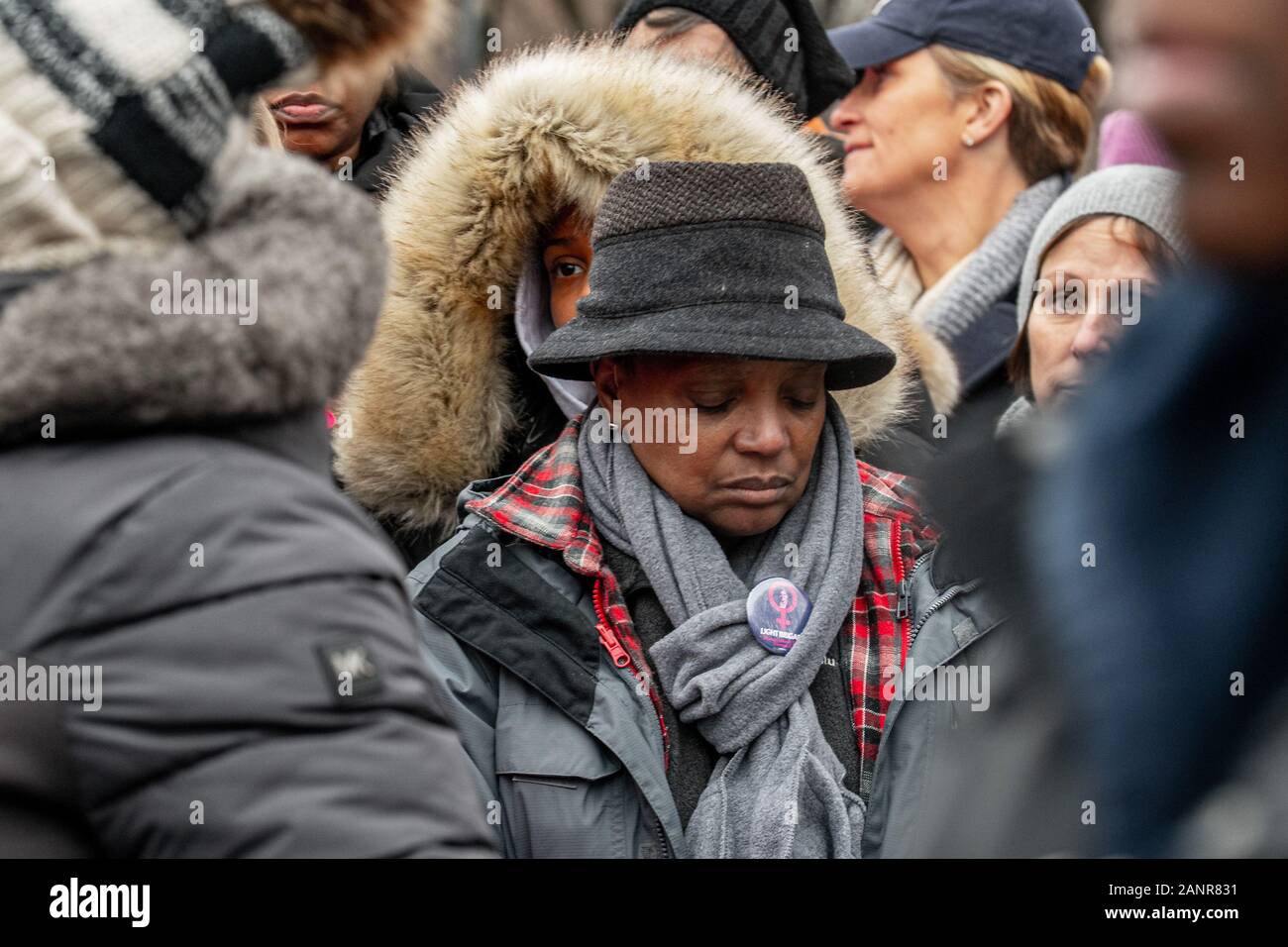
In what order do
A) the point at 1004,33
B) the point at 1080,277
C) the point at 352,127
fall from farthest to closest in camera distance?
the point at 1004,33, the point at 352,127, the point at 1080,277

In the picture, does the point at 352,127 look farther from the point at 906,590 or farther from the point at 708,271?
the point at 906,590

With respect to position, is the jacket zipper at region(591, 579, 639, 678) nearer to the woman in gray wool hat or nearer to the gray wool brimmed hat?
the woman in gray wool hat

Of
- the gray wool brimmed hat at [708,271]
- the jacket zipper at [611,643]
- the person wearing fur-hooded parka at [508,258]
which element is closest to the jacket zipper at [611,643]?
the jacket zipper at [611,643]

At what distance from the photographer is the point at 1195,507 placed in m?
0.75

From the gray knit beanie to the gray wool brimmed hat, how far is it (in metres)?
0.54

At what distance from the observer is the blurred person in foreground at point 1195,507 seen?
0.70 m

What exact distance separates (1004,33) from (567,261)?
1.12 meters

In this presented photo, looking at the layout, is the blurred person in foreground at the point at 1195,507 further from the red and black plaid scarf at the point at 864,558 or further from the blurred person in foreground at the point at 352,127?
the blurred person in foreground at the point at 352,127

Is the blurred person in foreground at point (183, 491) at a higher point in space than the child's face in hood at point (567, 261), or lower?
higher

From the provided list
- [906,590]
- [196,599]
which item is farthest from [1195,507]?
[906,590]

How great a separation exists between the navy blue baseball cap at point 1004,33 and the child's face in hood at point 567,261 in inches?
36.1

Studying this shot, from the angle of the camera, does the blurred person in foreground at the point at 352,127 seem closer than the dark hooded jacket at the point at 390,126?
Yes

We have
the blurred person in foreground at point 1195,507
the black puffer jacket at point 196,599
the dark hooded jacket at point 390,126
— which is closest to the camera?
the blurred person in foreground at point 1195,507
